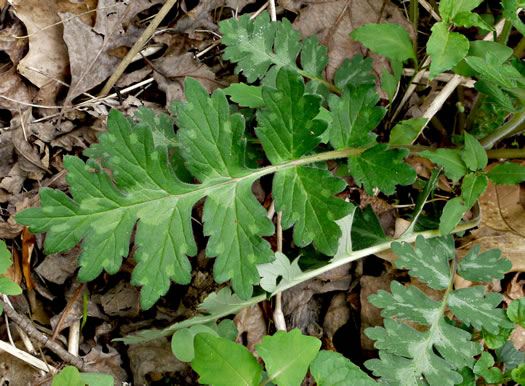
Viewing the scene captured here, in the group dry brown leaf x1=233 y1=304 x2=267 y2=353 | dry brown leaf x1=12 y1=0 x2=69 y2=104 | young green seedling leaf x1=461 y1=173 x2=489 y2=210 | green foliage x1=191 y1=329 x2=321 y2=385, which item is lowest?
dry brown leaf x1=233 y1=304 x2=267 y2=353

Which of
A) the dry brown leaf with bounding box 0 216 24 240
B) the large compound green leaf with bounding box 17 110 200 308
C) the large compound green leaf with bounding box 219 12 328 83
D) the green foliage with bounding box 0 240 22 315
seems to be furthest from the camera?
the dry brown leaf with bounding box 0 216 24 240

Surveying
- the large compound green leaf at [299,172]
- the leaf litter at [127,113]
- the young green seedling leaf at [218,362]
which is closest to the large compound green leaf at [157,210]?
the large compound green leaf at [299,172]

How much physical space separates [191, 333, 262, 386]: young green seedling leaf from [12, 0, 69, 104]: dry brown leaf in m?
1.59

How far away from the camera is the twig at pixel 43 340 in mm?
2338

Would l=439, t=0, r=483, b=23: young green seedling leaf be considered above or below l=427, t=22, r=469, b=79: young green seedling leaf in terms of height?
above

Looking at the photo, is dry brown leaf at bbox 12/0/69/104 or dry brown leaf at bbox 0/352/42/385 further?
dry brown leaf at bbox 12/0/69/104

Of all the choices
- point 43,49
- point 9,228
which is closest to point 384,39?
point 43,49

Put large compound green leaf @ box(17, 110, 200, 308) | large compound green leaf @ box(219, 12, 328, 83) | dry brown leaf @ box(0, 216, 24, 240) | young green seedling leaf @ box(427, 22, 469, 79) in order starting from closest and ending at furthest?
large compound green leaf @ box(17, 110, 200, 308), young green seedling leaf @ box(427, 22, 469, 79), large compound green leaf @ box(219, 12, 328, 83), dry brown leaf @ box(0, 216, 24, 240)

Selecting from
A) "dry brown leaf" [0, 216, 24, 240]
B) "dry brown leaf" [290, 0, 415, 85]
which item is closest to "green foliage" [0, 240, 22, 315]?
"dry brown leaf" [0, 216, 24, 240]

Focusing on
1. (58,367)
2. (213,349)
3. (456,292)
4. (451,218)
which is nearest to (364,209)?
(451,218)

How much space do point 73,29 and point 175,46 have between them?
1.80 ft

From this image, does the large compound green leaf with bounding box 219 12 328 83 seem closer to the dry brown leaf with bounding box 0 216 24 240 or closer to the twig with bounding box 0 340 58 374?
the dry brown leaf with bounding box 0 216 24 240

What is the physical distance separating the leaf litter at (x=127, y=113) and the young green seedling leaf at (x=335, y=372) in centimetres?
→ 44

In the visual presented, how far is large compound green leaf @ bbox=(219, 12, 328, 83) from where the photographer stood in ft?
7.59
